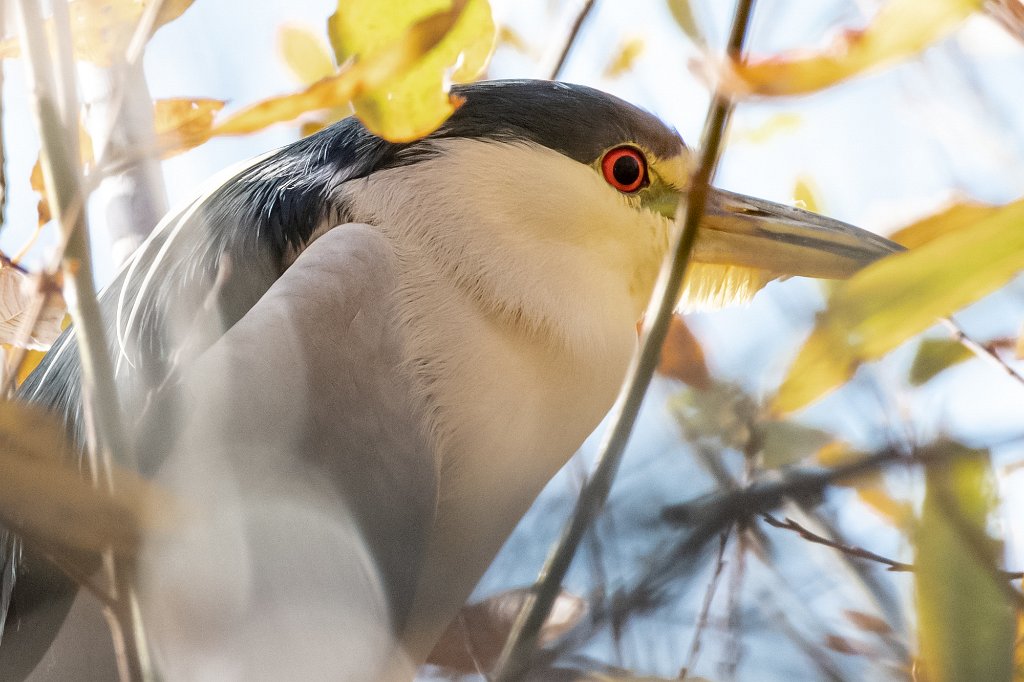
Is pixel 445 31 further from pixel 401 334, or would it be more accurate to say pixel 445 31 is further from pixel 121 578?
pixel 401 334

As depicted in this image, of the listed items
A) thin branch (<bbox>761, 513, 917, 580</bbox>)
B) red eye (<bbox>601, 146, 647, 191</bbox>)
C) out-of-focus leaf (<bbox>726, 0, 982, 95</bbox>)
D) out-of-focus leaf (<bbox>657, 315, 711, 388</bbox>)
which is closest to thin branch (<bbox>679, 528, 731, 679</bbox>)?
thin branch (<bbox>761, 513, 917, 580</bbox>)

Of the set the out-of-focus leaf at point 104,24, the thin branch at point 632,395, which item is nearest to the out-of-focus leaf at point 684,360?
the thin branch at point 632,395

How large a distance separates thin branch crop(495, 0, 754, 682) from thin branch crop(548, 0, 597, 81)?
129 cm

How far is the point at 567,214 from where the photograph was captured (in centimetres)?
206

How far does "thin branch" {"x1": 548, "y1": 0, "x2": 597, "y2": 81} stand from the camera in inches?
81.2

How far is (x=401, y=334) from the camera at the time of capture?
183 cm

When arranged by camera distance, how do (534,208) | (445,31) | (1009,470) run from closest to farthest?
(445,31), (1009,470), (534,208)

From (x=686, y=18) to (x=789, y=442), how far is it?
0.57m

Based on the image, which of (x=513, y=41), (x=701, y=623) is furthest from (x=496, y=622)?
(x=513, y=41)

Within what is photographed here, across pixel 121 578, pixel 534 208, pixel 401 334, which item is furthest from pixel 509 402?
pixel 121 578

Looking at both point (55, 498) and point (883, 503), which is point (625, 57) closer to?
point (883, 503)

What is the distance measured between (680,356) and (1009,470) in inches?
21.8

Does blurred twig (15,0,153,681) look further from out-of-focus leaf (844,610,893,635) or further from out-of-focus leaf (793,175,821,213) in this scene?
out-of-focus leaf (793,175,821,213)

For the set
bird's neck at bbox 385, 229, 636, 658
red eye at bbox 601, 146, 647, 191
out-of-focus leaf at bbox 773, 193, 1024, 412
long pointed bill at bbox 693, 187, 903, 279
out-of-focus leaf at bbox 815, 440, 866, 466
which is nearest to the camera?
out-of-focus leaf at bbox 773, 193, 1024, 412
